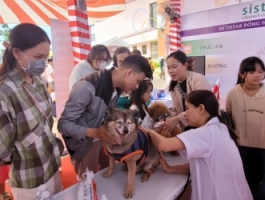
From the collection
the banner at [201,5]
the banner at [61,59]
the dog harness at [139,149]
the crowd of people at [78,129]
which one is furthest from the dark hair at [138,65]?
the banner at [201,5]

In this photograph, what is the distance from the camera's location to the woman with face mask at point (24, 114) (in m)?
0.98

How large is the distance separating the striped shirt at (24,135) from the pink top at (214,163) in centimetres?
74

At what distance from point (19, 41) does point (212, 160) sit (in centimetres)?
119

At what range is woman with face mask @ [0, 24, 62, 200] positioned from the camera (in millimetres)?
983

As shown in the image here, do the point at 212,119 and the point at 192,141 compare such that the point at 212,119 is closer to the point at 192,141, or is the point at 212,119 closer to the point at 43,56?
the point at 192,141

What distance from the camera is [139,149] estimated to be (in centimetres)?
123

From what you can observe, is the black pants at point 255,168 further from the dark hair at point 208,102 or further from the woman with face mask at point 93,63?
the woman with face mask at point 93,63

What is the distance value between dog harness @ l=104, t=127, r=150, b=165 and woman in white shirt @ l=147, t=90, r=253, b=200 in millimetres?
96

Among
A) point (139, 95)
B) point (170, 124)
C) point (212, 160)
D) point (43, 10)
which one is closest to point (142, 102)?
point (139, 95)

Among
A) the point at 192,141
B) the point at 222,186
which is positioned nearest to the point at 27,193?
the point at 192,141

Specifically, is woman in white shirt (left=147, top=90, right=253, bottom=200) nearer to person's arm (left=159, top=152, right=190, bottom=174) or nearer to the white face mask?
person's arm (left=159, top=152, right=190, bottom=174)

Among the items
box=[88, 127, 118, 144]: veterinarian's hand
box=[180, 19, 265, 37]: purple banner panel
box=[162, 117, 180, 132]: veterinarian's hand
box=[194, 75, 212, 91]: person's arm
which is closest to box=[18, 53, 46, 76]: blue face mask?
box=[88, 127, 118, 144]: veterinarian's hand

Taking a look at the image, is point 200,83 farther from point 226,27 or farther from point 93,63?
point 226,27

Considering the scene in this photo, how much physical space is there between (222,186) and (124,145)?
1.95 feet
